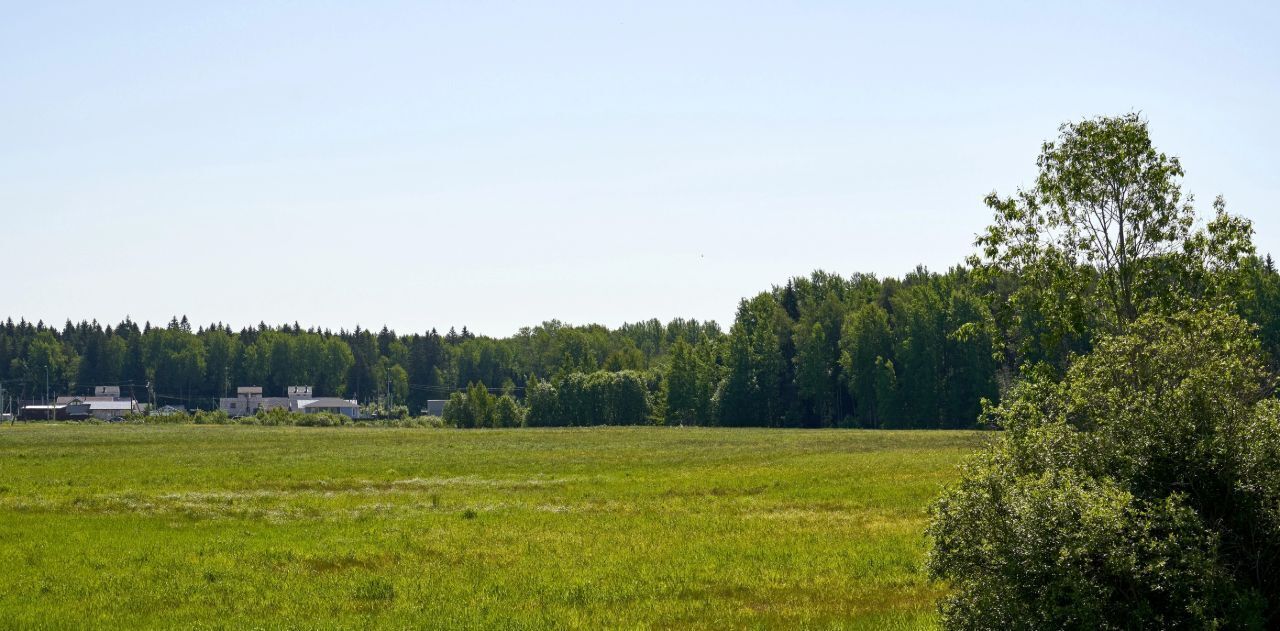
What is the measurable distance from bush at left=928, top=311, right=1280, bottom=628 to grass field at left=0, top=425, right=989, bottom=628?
5118mm

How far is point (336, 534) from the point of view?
33125mm

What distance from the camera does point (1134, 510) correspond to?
14.3 meters

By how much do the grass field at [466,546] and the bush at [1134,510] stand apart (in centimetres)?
512

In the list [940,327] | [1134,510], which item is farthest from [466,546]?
[940,327]

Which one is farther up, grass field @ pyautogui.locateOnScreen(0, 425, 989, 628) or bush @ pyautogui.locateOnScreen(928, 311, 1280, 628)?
bush @ pyautogui.locateOnScreen(928, 311, 1280, 628)

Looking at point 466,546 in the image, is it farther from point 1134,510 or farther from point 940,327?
point 940,327

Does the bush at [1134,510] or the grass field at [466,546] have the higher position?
the bush at [1134,510]

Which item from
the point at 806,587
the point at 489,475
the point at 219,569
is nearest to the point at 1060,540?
the point at 806,587

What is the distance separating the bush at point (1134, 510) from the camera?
46.4 feet

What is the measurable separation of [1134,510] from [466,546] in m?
20.5

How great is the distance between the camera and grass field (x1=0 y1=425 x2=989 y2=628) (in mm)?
21969

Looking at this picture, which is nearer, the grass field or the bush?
the bush

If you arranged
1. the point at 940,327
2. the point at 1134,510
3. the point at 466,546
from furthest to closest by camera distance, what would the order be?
1. the point at 940,327
2. the point at 466,546
3. the point at 1134,510

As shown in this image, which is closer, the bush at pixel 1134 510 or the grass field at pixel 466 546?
the bush at pixel 1134 510
